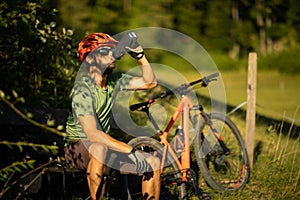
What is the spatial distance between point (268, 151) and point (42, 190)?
161 inches

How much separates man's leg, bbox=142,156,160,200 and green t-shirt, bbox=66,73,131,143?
0.59 meters

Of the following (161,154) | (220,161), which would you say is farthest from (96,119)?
(220,161)

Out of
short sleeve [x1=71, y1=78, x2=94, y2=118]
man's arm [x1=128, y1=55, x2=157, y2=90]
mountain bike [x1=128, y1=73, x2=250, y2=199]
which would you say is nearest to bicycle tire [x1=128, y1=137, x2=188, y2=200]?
mountain bike [x1=128, y1=73, x2=250, y2=199]

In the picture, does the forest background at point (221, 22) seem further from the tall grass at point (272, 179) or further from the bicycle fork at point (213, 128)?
the bicycle fork at point (213, 128)

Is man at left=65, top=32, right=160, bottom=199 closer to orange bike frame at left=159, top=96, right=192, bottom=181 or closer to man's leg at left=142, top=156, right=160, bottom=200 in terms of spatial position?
man's leg at left=142, top=156, right=160, bottom=200

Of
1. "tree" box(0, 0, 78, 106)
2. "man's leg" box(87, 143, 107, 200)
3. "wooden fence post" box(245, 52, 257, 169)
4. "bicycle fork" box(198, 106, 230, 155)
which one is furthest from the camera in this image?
"wooden fence post" box(245, 52, 257, 169)

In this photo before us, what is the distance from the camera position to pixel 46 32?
7246 millimetres

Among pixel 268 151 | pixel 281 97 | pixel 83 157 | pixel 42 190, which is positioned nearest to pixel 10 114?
pixel 42 190

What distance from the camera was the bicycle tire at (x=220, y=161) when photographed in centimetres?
620

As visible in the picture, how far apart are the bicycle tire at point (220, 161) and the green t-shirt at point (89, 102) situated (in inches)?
56.0

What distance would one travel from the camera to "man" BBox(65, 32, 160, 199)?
476 centimetres

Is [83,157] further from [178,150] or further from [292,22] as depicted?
[292,22]

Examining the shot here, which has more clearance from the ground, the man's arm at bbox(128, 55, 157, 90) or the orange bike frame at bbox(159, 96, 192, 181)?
the man's arm at bbox(128, 55, 157, 90)

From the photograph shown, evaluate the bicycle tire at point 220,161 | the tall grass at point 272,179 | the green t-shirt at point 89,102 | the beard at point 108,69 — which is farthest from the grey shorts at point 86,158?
the tall grass at point 272,179
